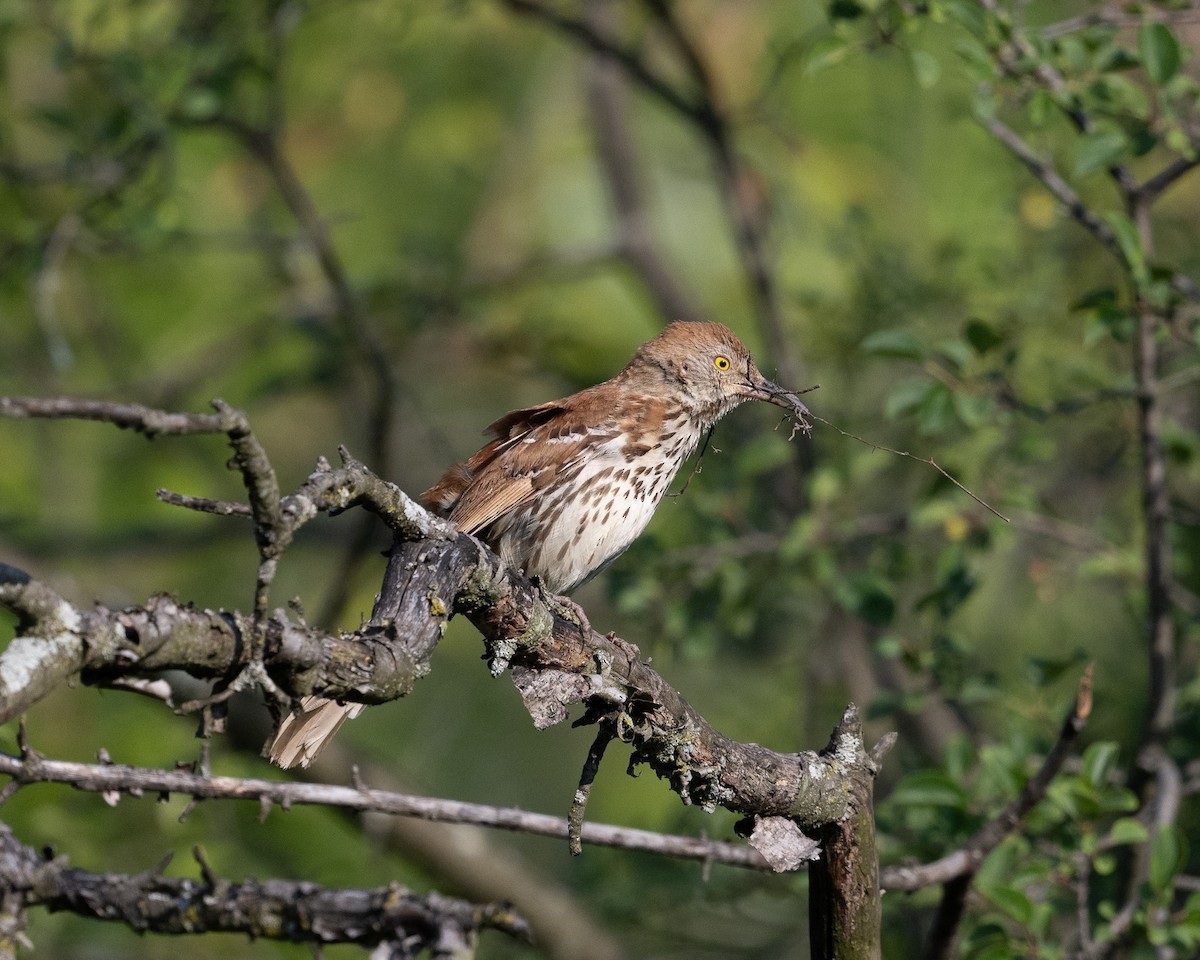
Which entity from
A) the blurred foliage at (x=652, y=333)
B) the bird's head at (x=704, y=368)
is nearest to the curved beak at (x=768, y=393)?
the bird's head at (x=704, y=368)

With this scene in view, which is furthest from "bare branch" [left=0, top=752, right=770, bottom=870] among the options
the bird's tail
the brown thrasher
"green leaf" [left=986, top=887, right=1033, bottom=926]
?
the brown thrasher

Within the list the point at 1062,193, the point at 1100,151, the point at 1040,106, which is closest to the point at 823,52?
the point at 1040,106

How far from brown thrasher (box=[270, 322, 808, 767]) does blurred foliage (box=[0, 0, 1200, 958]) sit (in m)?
0.38

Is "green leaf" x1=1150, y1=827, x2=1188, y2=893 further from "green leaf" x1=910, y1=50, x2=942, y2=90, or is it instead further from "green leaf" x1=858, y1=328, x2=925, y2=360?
"green leaf" x1=910, y1=50, x2=942, y2=90

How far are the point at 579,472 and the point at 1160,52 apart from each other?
185cm

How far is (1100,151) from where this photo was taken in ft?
12.0

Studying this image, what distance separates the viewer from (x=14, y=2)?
553cm

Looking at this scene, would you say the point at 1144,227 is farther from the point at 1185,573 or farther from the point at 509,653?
the point at 509,653

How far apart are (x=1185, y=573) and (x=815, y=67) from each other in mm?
2623

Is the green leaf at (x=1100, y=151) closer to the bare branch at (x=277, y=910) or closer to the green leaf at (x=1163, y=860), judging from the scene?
the green leaf at (x=1163, y=860)

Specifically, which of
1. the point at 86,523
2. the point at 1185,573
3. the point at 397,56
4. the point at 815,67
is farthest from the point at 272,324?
the point at 1185,573

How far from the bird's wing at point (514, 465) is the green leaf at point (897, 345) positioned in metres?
0.80

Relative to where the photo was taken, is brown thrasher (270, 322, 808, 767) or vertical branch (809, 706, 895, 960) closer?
vertical branch (809, 706, 895, 960)

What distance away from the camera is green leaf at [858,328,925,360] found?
12.8 ft
